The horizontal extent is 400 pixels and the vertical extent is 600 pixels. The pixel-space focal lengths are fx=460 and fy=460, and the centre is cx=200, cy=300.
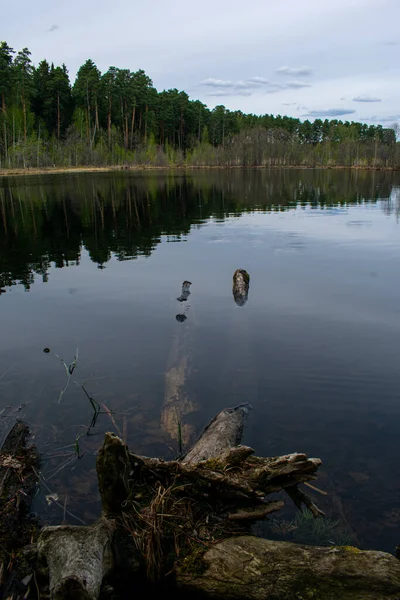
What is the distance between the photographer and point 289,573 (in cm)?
469

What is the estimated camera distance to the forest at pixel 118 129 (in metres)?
114

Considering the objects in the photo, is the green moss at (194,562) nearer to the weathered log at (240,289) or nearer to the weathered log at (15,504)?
the weathered log at (15,504)

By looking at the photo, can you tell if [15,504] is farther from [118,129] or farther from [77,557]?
[118,129]

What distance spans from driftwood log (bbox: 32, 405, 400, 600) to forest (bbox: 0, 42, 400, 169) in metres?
113

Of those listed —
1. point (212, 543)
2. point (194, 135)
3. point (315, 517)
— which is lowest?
point (315, 517)

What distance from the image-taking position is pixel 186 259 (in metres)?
25.4

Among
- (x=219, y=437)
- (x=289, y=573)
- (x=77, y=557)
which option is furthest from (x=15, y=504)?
(x=289, y=573)

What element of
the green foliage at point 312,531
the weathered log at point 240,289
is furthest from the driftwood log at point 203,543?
the weathered log at point 240,289

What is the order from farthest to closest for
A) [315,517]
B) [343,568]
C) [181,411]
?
[181,411] → [315,517] → [343,568]

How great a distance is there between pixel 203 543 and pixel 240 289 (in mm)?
12946

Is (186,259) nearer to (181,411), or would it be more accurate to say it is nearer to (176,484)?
(181,411)

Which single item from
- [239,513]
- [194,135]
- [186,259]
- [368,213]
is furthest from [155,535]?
[194,135]

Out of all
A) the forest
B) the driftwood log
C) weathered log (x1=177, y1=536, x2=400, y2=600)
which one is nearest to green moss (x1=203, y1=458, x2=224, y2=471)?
the driftwood log

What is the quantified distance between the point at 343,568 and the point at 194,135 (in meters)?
190
